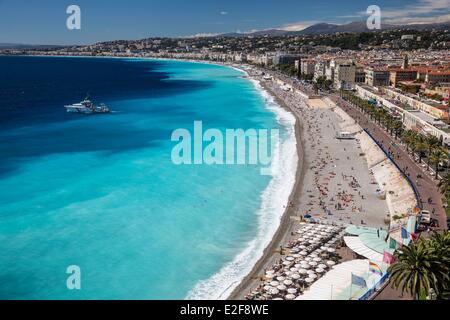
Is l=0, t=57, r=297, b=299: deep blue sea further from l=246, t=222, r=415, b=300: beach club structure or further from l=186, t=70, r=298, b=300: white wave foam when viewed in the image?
l=246, t=222, r=415, b=300: beach club structure

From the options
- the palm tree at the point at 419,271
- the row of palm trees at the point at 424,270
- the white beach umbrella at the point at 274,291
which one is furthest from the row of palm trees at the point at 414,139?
the palm tree at the point at 419,271

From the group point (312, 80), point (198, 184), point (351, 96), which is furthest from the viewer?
point (312, 80)

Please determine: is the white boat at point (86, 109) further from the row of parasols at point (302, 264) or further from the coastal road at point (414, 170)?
the row of parasols at point (302, 264)

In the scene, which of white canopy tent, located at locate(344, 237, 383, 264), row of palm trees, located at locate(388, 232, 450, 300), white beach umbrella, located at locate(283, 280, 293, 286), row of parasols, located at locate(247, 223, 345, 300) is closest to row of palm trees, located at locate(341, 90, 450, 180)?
row of parasols, located at locate(247, 223, 345, 300)

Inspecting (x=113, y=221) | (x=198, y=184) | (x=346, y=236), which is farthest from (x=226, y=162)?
(x=346, y=236)

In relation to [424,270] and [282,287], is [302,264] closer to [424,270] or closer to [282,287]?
[282,287]

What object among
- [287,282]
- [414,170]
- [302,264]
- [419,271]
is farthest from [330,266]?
[414,170]
